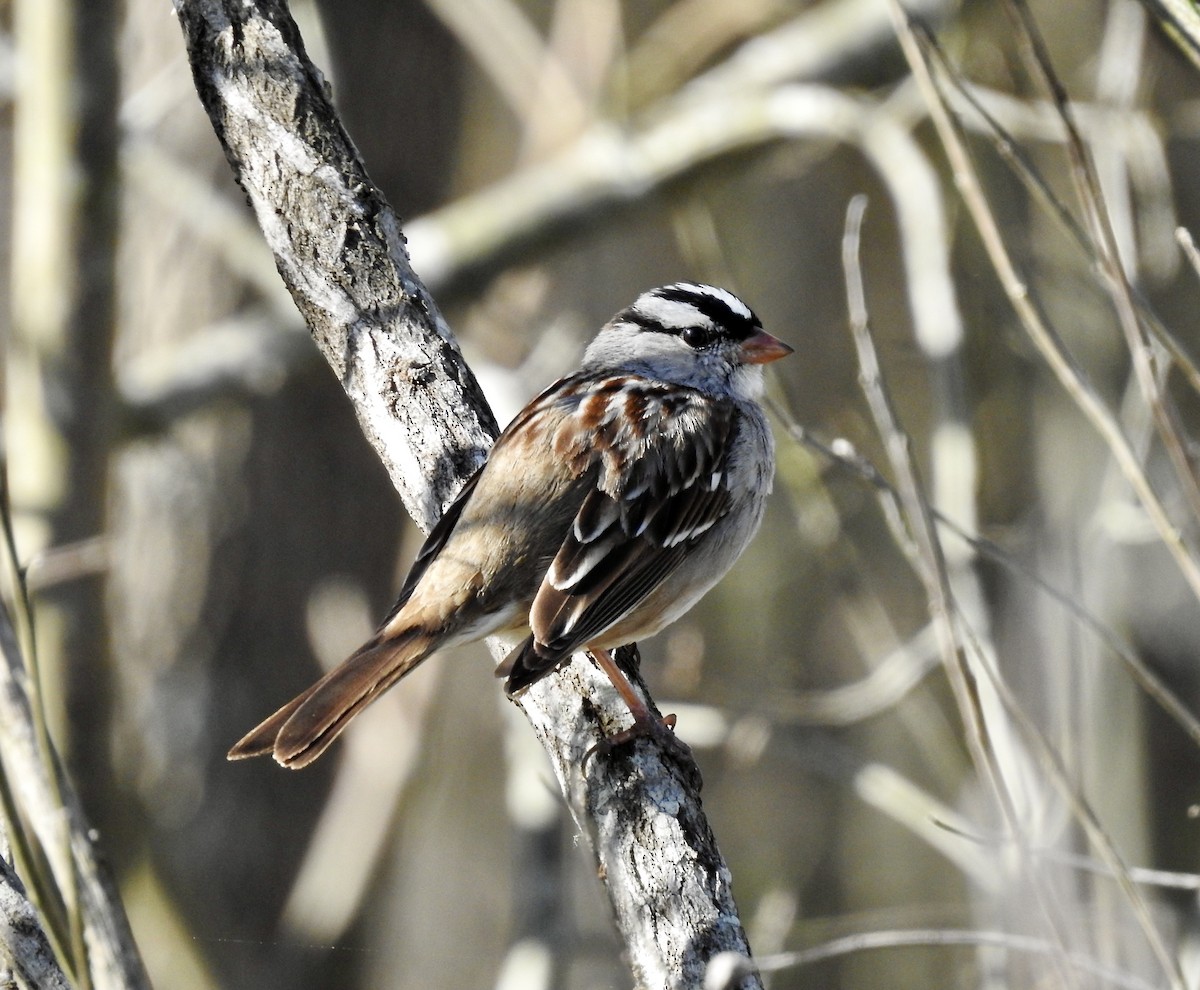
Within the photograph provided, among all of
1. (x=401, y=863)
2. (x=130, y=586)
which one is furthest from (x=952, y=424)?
(x=401, y=863)

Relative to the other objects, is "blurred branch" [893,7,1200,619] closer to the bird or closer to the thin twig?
the thin twig

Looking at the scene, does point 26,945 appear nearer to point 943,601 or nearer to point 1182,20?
point 943,601

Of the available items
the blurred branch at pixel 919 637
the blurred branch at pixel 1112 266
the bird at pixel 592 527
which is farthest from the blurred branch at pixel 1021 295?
the bird at pixel 592 527

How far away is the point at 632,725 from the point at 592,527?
56cm

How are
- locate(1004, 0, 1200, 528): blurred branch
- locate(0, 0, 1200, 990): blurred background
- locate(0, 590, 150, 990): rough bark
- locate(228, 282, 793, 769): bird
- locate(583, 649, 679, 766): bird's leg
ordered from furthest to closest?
1. locate(0, 0, 1200, 990): blurred background
2. locate(228, 282, 793, 769): bird
3. locate(583, 649, 679, 766): bird's leg
4. locate(0, 590, 150, 990): rough bark
5. locate(1004, 0, 1200, 528): blurred branch

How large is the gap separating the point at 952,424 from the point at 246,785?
11.6 feet

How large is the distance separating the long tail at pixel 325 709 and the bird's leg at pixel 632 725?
0.39m

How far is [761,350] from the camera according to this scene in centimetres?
364

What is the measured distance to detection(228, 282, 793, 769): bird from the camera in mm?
2656

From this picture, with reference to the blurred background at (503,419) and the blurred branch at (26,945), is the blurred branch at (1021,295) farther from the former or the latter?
the blurred branch at (26,945)

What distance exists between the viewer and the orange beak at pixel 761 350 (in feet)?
11.9

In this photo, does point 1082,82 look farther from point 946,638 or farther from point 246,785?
point 946,638

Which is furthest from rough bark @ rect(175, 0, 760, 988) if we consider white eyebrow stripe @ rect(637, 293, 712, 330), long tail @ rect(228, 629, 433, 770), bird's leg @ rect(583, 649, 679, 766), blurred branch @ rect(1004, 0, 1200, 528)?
blurred branch @ rect(1004, 0, 1200, 528)

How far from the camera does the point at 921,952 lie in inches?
375
